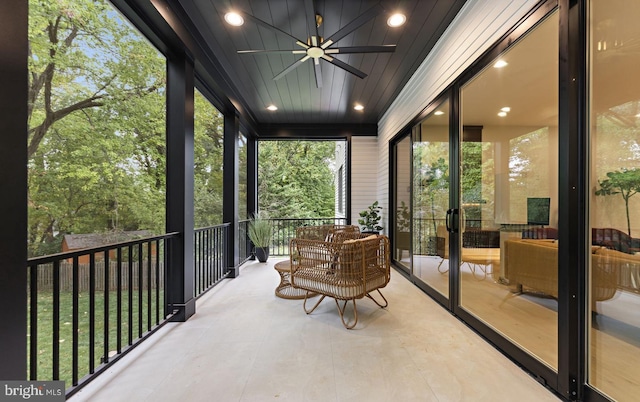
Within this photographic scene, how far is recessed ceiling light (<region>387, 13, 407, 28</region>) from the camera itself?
2.58 m

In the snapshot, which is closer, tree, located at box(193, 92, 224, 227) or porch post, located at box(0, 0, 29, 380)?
porch post, located at box(0, 0, 29, 380)

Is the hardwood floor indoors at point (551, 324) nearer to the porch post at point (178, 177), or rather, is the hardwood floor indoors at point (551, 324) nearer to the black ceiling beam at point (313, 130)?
the porch post at point (178, 177)

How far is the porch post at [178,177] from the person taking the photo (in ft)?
8.72

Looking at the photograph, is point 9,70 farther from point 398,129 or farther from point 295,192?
point 295,192

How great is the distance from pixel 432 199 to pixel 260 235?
325 centimetres

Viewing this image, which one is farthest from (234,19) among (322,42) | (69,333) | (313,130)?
(313,130)

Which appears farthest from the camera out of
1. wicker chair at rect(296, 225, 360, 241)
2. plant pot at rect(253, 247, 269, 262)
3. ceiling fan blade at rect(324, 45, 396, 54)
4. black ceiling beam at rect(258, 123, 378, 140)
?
black ceiling beam at rect(258, 123, 378, 140)

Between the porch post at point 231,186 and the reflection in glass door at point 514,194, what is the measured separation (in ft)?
10.6

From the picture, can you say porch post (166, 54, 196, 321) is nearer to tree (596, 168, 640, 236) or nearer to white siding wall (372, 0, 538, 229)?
white siding wall (372, 0, 538, 229)

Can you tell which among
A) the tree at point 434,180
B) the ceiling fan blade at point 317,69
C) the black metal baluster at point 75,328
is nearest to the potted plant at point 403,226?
the tree at point 434,180

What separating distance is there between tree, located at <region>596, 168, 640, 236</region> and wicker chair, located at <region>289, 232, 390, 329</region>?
1.64 meters

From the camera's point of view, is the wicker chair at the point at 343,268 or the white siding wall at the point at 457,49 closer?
the white siding wall at the point at 457,49
